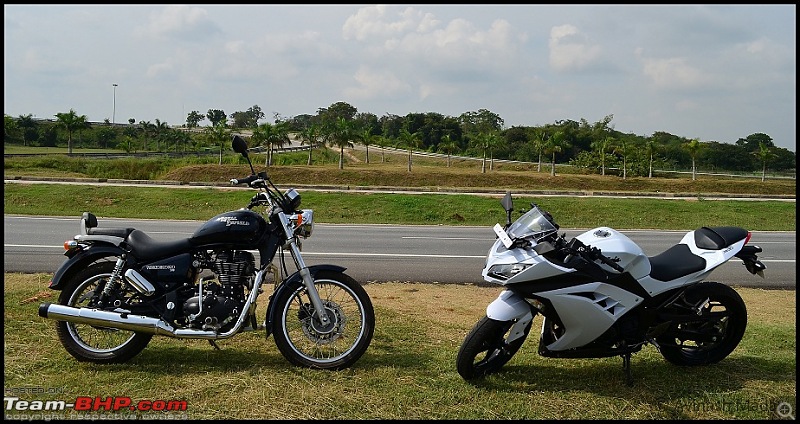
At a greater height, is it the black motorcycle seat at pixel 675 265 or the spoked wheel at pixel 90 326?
the black motorcycle seat at pixel 675 265

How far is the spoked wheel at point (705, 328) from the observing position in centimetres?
509

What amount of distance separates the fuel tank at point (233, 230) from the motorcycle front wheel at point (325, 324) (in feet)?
1.68

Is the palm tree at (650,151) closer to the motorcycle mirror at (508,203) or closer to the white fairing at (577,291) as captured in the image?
the white fairing at (577,291)

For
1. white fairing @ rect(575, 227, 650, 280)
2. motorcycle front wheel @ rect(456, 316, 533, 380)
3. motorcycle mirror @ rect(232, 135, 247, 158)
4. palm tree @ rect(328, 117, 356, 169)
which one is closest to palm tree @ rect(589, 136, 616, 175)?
palm tree @ rect(328, 117, 356, 169)

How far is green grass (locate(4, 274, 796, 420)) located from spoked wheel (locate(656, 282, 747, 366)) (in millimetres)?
126

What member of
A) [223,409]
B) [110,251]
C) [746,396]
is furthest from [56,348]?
[746,396]

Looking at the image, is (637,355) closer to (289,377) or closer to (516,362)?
(516,362)

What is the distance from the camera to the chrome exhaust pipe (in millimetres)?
4906

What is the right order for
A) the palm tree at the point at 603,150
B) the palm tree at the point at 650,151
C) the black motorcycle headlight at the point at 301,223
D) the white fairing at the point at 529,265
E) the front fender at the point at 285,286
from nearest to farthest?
the white fairing at the point at 529,265 → the front fender at the point at 285,286 → the black motorcycle headlight at the point at 301,223 → the palm tree at the point at 650,151 → the palm tree at the point at 603,150

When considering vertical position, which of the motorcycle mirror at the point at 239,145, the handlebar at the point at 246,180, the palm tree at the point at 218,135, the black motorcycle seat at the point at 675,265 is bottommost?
the black motorcycle seat at the point at 675,265

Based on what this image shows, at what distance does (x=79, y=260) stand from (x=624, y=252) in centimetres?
425

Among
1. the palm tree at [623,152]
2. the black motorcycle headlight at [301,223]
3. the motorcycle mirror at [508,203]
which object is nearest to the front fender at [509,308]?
the motorcycle mirror at [508,203]

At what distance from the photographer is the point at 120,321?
4.92m

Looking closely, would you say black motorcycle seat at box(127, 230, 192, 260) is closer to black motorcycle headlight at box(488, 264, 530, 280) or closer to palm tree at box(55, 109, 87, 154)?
black motorcycle headlight at box(488, 264, 530, 280)
